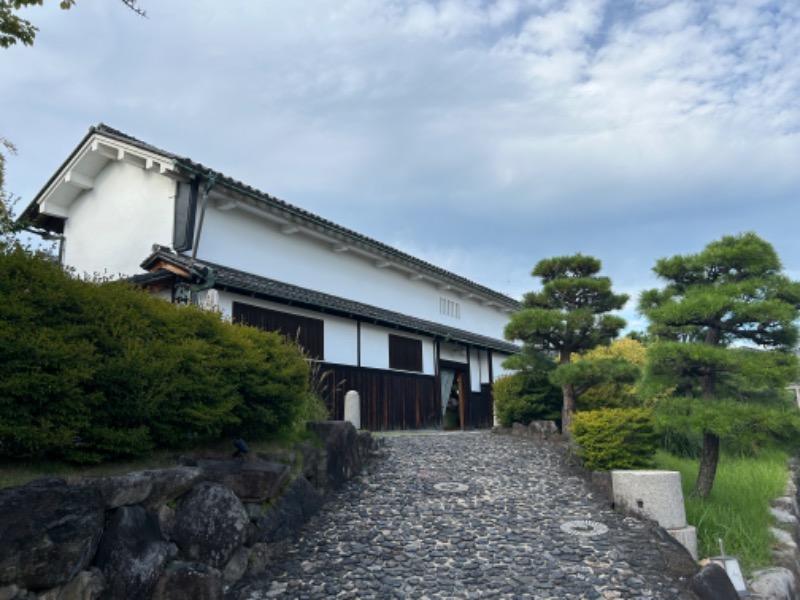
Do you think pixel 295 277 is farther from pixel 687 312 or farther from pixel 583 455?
pixel 687 312

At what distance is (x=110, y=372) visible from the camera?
486cm

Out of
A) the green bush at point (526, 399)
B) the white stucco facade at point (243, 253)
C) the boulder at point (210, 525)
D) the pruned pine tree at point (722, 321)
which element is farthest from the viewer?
the green bush at point (526, 399)

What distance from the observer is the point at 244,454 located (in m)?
6.25

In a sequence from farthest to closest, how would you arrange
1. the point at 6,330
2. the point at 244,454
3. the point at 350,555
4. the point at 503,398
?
the point at 503,398 < the point at 244,454 < the point at 350,555 < the point at 6,330

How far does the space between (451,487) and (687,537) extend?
3010 millimetres

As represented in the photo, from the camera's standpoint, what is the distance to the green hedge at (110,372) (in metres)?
4.25

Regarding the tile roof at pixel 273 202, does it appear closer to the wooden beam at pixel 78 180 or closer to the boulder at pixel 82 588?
the wooden beam at pixel 78 180

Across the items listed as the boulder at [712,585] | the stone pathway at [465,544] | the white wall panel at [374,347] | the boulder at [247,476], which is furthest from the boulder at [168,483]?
the white wall panel at [374,347]

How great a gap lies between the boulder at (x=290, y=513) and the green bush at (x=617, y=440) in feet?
13.8

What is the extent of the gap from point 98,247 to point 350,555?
1142 centimetres

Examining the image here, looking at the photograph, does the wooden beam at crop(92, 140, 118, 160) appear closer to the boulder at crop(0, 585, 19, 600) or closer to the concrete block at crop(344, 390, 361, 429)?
the concrete block at crop(344, 390, 361, 429)

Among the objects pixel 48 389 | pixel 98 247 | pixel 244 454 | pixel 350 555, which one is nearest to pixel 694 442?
pixel 350 555

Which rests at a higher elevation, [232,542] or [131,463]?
[131,463]

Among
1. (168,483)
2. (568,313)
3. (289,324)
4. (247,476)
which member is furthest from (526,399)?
(168,483)
